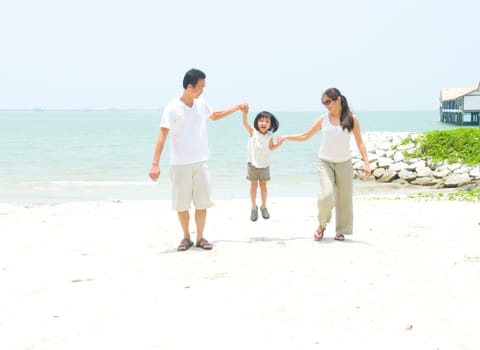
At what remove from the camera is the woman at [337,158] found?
6.64m

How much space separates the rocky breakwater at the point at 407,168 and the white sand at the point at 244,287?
8.87 meters

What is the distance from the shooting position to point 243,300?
15.5 feet

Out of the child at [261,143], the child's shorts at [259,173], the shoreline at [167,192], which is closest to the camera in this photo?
the child at [261,143]

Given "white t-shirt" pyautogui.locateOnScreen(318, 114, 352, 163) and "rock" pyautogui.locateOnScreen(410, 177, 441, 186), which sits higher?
"white t-shirt" pyautogui.locateOnScreen(318, 114, 352, 163)

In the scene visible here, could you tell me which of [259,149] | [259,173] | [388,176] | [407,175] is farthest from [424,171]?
[259,149]

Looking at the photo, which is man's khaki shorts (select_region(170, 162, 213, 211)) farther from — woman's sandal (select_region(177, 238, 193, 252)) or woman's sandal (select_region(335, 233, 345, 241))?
woman's sandal (select_region(335, 233, 345, 241))

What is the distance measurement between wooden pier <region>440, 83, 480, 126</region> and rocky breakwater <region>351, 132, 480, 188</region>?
41.3 m

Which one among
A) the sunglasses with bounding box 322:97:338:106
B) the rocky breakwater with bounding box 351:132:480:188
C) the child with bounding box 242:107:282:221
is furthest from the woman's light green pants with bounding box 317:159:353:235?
the rocky breakwater with bounding box 351:132:480:188

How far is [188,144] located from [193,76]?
0.75m

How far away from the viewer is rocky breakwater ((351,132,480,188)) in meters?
16.9

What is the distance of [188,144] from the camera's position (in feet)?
20.6

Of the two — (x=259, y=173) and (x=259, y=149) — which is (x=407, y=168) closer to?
(x=259, y=173)

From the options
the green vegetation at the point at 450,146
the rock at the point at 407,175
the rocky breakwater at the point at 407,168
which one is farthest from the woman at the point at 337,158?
the rock at the point at 407,175

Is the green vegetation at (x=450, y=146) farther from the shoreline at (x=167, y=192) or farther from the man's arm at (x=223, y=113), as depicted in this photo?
the man's arm at (x=223, y=113)
